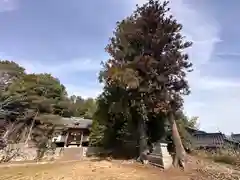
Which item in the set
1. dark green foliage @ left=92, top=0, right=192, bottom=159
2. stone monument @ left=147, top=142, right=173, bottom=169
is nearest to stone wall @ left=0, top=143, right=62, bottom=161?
dark green foliage @ left=92, top=0, right=192, bottom=159

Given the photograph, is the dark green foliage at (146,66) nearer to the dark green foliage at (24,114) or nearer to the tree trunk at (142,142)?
the tree trunk at (142,142)

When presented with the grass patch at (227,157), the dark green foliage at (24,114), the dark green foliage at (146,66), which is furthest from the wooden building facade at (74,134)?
the grass patch at (227,157)

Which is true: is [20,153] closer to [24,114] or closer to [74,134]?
[24,114]

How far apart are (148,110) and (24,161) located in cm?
1262

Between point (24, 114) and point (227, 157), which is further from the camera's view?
point (24, 114)

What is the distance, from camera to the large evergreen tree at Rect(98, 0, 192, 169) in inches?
553

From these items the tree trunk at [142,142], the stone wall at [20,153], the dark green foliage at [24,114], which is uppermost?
the dark green foliage at [24,114]

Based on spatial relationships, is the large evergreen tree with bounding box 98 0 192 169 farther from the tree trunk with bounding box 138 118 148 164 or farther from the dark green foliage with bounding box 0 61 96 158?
the dark green foliage with bounding box 0 61 96 158

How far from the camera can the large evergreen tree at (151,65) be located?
14055 millimetres

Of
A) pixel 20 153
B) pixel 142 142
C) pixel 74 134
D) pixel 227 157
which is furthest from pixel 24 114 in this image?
pixel 227 157

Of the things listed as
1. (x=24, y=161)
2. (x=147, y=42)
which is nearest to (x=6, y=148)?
(x=24, y=161)

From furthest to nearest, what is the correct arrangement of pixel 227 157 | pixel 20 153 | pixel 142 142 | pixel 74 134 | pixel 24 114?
1. pixel 74 134
2. pixel 24 114
3. pixel 20 153
4. pixel 142 142
5. pixel 227 157

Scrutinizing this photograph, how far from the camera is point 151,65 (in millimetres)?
14180

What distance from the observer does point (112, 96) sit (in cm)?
1786
